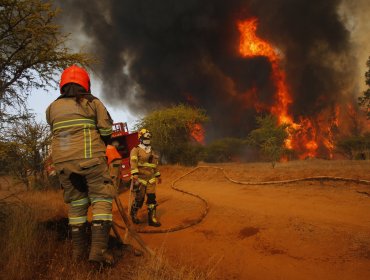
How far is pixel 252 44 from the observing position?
44.3 meters

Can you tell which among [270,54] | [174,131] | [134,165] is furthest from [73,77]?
[270,54]

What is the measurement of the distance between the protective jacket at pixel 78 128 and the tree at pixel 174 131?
604 inches

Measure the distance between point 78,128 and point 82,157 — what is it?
367 mm

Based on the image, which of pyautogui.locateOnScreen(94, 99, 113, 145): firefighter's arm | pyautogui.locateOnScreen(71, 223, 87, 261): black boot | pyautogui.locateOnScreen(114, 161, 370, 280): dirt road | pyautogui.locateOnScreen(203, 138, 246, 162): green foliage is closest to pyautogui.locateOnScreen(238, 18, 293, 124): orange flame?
pyautogui.locateOnScreen(203, 138, 246, 162): green foliage

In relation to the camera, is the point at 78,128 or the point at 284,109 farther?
the point at 284,109

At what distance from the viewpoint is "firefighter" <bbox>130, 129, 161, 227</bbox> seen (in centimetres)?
693

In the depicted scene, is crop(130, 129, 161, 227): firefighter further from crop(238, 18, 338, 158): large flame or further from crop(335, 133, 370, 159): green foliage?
crop(238, 18, 338, 158): large flame

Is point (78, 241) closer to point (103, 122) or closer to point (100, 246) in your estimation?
point (100, 246)

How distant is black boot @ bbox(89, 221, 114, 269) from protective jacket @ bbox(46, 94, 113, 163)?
0.82 m

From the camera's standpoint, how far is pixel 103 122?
353 centimetres

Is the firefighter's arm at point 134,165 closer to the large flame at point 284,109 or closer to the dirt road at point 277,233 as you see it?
the dirt road at point 277,233

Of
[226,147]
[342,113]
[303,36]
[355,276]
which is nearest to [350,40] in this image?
[303,36]

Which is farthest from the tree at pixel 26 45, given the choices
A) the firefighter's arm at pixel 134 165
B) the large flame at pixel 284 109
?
the large flame at pixel 284 109

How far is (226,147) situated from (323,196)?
27.5 meters
